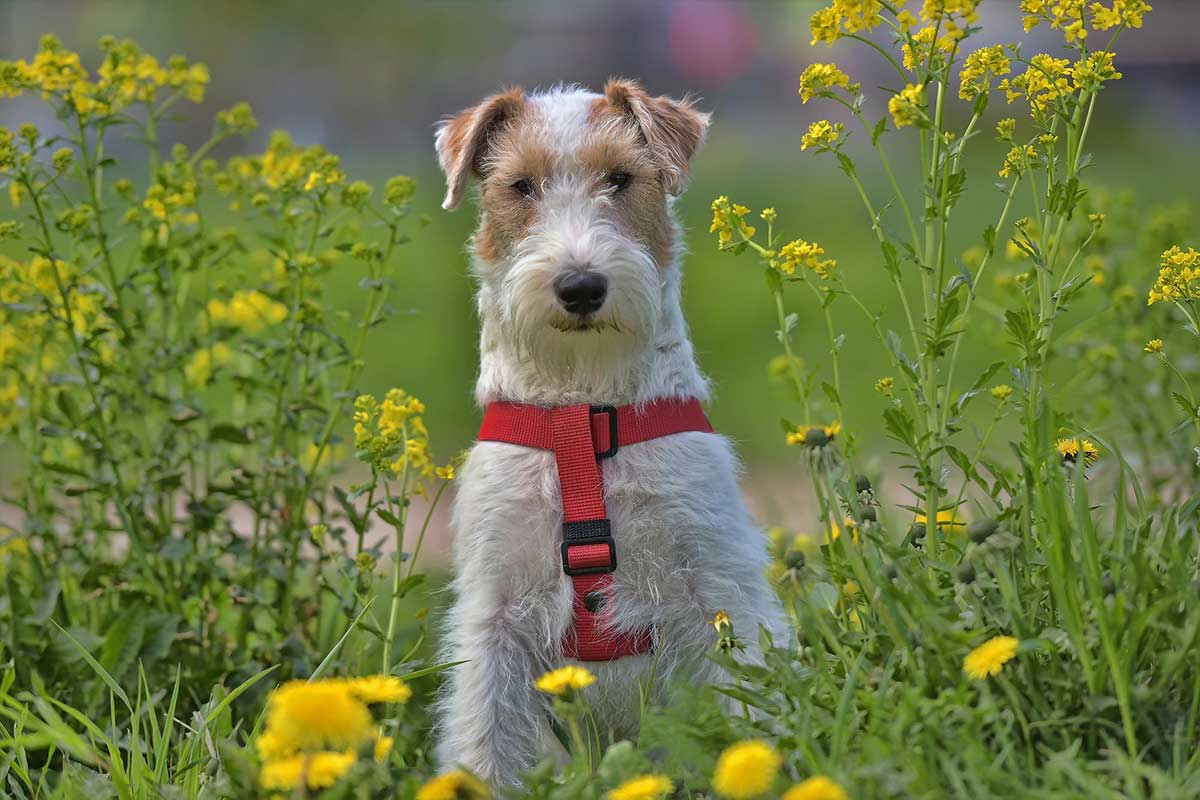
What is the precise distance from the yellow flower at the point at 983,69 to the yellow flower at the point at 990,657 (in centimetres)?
134

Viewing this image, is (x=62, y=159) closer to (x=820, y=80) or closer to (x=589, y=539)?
(x=589, y=539)

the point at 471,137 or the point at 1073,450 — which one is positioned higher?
the point at 471,137

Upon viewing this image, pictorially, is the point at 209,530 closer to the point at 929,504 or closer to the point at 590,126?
the point at 590,126

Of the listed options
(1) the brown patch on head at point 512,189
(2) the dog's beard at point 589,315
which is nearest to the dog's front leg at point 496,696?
(2) the dog's beard at point 589,315

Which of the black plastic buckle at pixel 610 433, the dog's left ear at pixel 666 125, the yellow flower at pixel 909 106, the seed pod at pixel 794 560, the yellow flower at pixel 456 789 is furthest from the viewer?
the dog's left ear at pixel 666 125

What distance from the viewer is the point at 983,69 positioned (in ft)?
10.4

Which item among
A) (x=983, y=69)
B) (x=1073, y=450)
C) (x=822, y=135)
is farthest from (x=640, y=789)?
(x=983, y=69)

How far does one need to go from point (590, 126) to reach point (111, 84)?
4.65 ft

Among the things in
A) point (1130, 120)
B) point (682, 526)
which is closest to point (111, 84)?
point (682, 526)

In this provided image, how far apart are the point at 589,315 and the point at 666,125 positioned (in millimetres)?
690

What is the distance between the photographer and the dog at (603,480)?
3.47 meters

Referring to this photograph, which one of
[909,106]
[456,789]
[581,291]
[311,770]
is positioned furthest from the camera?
[581,291]

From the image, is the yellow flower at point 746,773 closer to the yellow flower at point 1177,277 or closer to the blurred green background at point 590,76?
the yellow flower at point 1177,277

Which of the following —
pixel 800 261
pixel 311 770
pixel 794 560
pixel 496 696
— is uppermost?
pixel 800 261
